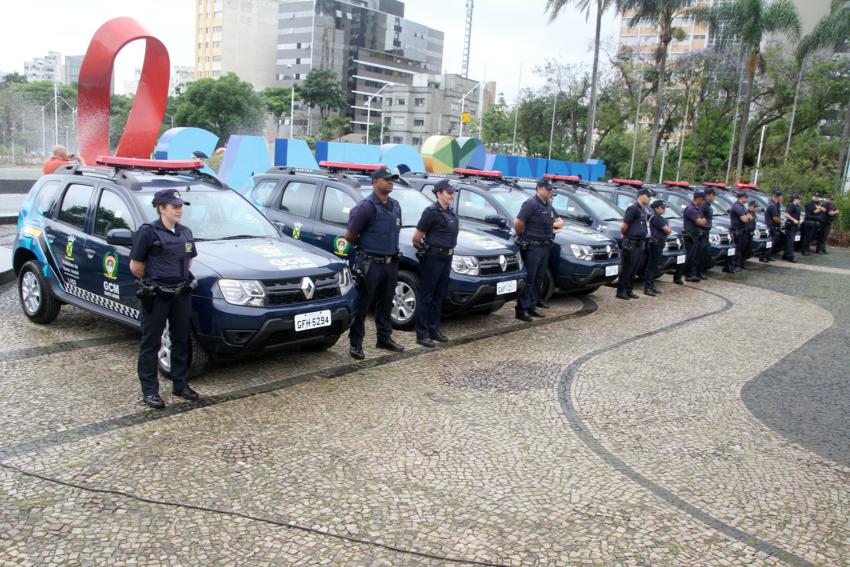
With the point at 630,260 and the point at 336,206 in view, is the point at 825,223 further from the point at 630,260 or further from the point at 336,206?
the point at 336,206

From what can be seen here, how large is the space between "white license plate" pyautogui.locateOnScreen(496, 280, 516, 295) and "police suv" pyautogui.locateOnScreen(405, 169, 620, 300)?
118cm

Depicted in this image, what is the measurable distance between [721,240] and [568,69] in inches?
1630

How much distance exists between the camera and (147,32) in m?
12.4

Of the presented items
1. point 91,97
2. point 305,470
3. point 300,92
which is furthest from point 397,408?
point 300,92

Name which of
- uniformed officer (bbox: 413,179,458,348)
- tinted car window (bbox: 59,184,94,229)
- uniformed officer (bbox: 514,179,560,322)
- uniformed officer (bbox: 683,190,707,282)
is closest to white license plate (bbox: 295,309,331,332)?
uniformed officer (bbox: 413,179,458,348)

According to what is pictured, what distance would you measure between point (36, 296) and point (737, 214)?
12883 millimetres

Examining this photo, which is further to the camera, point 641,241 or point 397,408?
point 641,241

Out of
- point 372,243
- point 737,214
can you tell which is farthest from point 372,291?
point 737,214

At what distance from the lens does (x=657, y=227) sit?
1128 centimetres

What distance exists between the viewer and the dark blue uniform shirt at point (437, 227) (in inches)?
284

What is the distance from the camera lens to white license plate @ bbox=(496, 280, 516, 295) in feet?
26.3

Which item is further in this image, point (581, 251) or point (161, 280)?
point (581, 251)

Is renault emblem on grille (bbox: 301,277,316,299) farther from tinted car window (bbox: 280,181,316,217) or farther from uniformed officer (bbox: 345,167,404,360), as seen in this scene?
tinted car window (bbox: 280,181,316,217)

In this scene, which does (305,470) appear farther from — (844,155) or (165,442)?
(844,155)
